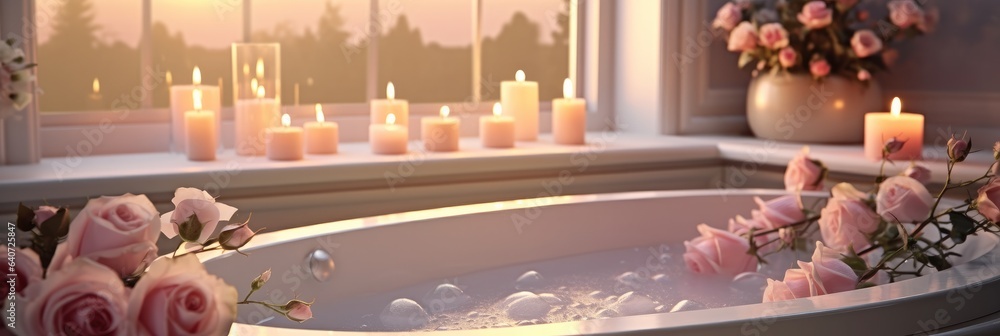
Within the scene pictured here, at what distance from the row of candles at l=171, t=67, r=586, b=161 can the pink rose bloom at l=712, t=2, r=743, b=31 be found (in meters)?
0.44

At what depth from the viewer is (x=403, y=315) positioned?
1.44 metres

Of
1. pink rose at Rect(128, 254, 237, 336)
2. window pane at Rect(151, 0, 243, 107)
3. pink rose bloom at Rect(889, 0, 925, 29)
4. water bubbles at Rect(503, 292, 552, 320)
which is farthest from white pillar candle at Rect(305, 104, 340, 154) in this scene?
pink rose at Rect(128, 254, 237, 336)

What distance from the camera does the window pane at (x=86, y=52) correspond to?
218cm

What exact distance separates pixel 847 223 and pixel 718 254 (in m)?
0.25

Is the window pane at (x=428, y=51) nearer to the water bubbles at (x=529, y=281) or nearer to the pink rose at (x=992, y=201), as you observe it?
the water bubbles at (x=529, y=281)

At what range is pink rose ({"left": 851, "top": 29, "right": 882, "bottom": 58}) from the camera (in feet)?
8.04

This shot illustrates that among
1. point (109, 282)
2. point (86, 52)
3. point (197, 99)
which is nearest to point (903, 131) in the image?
point (197, 99)

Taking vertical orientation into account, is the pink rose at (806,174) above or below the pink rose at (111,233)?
below

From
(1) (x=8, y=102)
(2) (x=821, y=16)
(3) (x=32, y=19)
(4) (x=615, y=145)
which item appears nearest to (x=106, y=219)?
(1) (x=8, y=102)

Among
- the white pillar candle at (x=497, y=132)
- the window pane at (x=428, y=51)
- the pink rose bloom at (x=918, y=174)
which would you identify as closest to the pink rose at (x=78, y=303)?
the pink rose bloom at (x=918, y=174)

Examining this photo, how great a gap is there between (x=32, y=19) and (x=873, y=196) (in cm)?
146

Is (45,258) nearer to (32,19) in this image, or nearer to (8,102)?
(8,102)

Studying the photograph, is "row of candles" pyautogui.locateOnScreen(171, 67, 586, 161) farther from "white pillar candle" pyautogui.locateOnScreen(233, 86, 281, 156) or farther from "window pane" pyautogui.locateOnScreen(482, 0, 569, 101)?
"window pane" pyautogui.locateOnScreen(482, 0, 569, 101)

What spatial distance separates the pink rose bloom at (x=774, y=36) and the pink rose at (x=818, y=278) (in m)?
1.27
